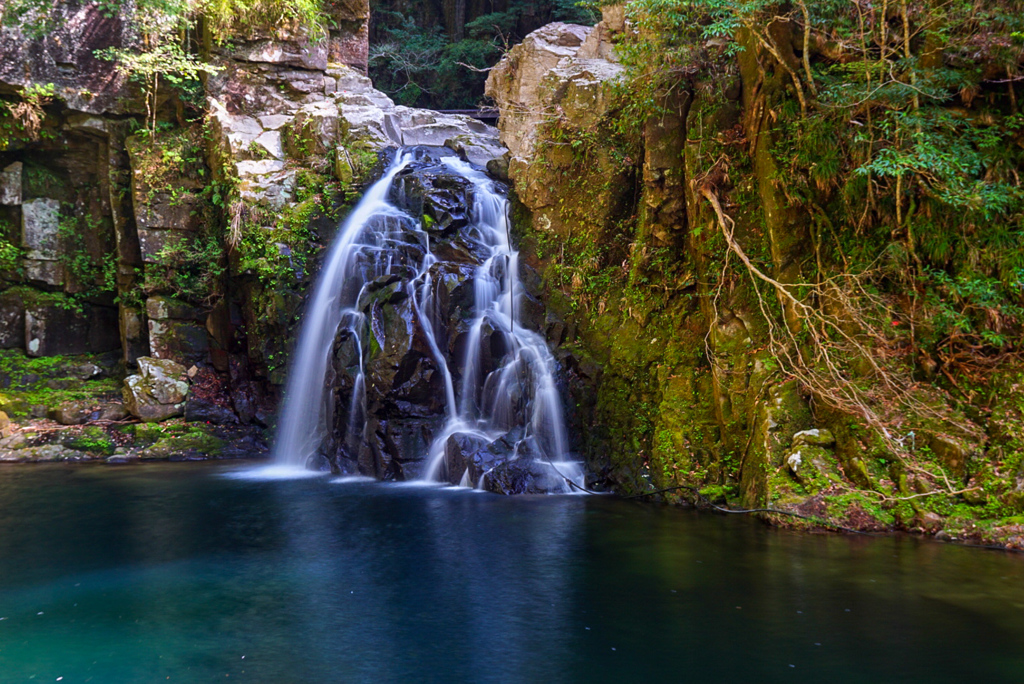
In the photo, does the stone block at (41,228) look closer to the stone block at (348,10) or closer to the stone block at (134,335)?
the stone block at (134,335)

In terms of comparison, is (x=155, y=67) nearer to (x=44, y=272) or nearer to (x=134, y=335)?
(x=44, y=272)

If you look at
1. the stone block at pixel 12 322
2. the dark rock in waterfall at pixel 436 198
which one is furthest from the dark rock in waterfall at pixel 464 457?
the stone block at pixel 12 322

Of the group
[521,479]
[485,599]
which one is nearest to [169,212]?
[521,479]

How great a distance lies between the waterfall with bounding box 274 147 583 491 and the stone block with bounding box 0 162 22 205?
22.4 ft

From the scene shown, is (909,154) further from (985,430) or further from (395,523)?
(395,523)

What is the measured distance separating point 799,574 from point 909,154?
3975 millimetres

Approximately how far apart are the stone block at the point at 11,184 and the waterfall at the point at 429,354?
683cm

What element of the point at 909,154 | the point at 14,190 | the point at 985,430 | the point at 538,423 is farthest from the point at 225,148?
the point at 985,430

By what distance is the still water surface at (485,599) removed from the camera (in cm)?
427

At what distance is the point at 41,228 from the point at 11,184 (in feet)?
3.11

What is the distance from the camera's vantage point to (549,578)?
5.81m

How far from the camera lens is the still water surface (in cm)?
427

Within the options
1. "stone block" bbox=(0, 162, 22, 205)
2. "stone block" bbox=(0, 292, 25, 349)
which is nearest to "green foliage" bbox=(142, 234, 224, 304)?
"stone block" bbox=(0, 292, 25, 349)

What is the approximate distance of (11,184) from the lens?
13.8 metres
